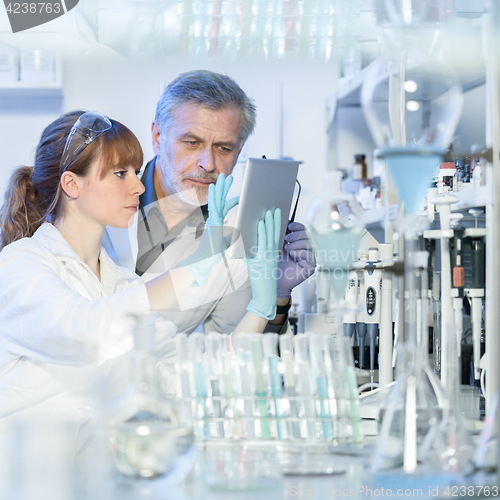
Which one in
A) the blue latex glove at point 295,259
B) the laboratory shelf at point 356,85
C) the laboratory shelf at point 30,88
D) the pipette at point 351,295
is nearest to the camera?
the blue latex glove at point 295,259

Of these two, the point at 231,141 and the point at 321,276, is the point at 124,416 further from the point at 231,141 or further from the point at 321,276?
the point at 231,141

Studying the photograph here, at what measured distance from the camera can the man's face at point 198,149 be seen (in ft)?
7.04

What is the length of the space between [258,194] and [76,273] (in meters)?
0.55

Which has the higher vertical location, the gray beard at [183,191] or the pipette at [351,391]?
the gray beard at [183,191]

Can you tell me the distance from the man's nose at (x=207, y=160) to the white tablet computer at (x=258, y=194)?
24.3 inches

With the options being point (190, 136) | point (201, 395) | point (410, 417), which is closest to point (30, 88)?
point (190, 136)

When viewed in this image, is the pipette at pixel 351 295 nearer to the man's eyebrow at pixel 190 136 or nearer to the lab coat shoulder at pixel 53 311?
the lab coat shoulder at pixel 53 311

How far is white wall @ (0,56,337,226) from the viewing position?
105 inches

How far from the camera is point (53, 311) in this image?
1.30 metres

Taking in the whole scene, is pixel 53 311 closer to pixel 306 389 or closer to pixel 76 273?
pixel 76 273

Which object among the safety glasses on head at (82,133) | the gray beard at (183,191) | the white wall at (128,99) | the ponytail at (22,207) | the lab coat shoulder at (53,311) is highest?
the white wall at (128,99)

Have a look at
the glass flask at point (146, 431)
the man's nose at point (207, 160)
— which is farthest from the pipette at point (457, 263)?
the glass flask at point (146, 431)

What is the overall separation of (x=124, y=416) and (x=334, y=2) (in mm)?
1696

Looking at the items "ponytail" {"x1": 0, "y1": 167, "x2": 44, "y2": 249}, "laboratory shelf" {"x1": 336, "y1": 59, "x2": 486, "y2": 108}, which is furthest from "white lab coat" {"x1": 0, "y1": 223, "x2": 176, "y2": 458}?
"laboratory shelf" {"x1": 336, "y1": 59, "x2": 486, "y2": 108}
